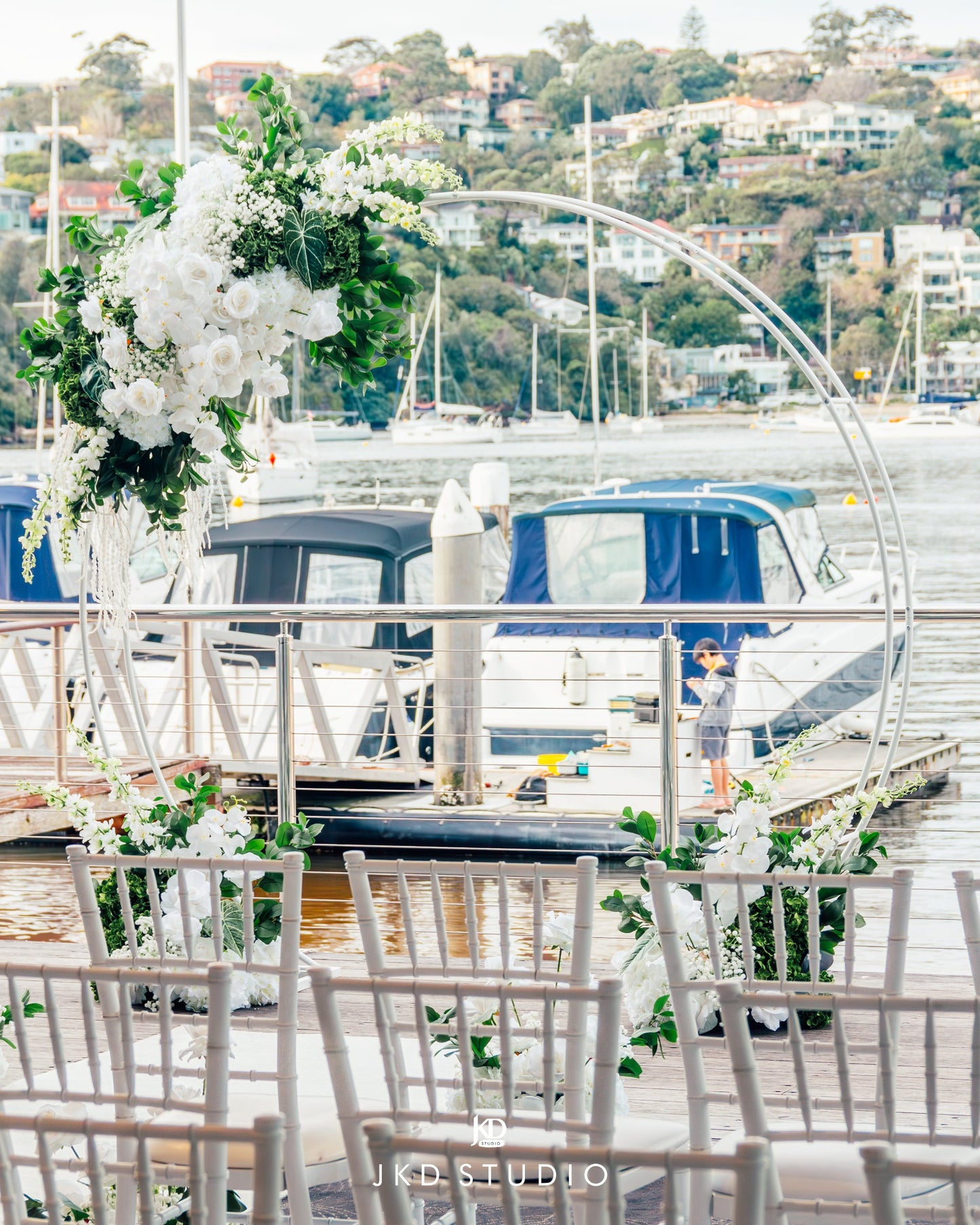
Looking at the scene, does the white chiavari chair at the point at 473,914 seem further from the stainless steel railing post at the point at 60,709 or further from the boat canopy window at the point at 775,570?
the boat canopy window at the point at 775,570

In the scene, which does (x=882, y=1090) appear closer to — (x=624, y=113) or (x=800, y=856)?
→ (x=800, y=856)

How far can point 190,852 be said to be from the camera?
3.59m

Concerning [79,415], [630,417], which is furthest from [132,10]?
[79,415]

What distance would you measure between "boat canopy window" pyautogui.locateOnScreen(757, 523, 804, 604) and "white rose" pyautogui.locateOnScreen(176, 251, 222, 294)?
265 inches

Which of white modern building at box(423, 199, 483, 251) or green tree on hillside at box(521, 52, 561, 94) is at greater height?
green tree on hillside at box(521, 52, 561, 94)

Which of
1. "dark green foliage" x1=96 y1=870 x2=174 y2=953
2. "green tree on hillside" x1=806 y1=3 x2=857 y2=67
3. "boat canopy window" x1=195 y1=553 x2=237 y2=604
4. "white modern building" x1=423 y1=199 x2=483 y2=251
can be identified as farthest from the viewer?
"green tree on hillside" x1=806 y1=3 x2=857 y2=67

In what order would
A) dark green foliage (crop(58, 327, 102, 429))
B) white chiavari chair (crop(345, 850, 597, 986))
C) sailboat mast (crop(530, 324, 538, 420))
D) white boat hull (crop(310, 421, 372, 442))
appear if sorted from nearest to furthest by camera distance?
white chiavari chair (crop(345, 850, 597, 986)), dark green foliage (crop(58, 327, 102, 429)), sailboat mast (crop(530, 324, 538, 420)), white boat hull (crop(310, 421, 372, 442))

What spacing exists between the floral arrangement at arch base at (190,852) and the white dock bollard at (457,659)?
11.8 feet

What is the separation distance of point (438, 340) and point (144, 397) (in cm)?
4560

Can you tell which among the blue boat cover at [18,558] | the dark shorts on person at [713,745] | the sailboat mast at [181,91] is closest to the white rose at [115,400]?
the dark shorts on person at [713,745]

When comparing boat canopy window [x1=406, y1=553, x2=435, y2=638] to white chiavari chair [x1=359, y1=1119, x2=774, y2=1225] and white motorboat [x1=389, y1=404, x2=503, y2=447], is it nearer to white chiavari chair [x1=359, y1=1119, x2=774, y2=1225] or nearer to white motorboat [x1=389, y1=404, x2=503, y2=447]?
white chiavari chair [x1=359, y1=1119, x2=774, y2=1225]

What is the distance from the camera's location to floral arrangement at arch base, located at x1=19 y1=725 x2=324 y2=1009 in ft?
11.5

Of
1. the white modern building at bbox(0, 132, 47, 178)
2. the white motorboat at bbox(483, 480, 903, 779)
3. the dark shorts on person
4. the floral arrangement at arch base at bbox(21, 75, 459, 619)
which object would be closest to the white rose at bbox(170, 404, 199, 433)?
the floral arrangement at arch base at bbox(21, 75, 459, 619)

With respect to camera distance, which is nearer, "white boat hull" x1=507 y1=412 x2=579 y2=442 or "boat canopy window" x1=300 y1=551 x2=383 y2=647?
"boat canopy window" x1=300 y1=551 x2=383 y2=647
